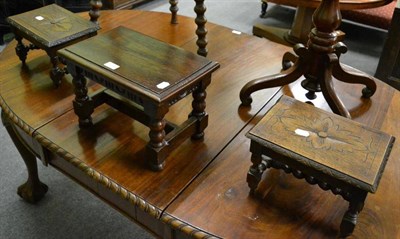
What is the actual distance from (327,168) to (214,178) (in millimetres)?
257

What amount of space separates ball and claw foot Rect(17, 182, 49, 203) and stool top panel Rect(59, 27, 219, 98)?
79 cm

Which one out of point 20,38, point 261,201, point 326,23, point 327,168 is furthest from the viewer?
point 20,38

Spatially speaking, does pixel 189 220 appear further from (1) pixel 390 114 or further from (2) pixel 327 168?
(1) pixel 390 114

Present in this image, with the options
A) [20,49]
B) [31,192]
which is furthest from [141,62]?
[31,192]

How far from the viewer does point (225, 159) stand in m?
0.91

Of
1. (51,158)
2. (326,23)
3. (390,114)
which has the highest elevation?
(326,23)

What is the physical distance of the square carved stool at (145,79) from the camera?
81 cm

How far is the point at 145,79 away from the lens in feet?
2.69

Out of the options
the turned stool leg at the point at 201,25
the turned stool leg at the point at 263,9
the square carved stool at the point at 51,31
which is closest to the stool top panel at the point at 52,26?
the square carved stool at the point at 51,31

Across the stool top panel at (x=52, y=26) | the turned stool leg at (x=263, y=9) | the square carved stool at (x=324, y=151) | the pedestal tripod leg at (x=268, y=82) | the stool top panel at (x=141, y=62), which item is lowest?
the turned stool leg at (x=263, y=9)

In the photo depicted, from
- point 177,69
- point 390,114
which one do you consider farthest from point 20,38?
point 390,114

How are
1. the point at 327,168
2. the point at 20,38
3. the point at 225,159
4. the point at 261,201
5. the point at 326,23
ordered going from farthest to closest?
the point at 20,38, the point at 326,23, the point at 225,159, the point at 261,201, the point at 327,168

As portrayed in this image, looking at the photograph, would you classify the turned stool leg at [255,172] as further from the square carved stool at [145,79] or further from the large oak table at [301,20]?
the large oak table at [301,20]

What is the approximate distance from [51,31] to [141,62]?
40 centimetres
